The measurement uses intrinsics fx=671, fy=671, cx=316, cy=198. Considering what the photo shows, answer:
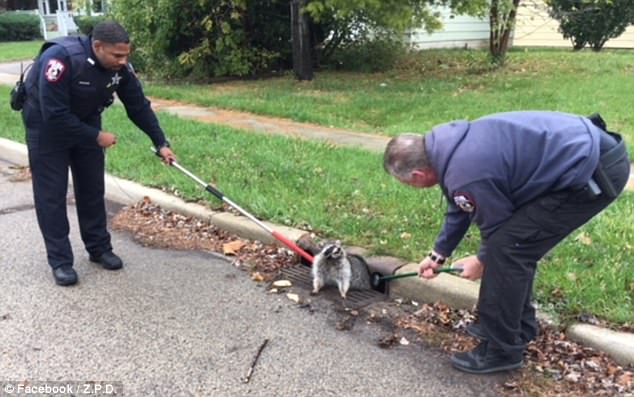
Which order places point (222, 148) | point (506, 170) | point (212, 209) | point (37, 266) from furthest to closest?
point (222, 148)
point (212, 209)
point (37, 266)
point (506, 170)

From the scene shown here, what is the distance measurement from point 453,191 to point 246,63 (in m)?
11.4

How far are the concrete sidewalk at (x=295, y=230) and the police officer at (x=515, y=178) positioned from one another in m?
0.61

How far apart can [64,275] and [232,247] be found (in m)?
1.25

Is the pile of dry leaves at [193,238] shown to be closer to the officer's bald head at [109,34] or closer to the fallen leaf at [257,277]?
the fallen leaf at [257,277]

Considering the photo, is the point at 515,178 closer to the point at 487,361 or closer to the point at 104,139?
the point at 487,361

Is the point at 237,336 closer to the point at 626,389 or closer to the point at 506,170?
the point at 506,170

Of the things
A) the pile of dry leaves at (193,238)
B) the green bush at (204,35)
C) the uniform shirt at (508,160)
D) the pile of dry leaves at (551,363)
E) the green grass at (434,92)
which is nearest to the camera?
the uniform shirt at (508,160)

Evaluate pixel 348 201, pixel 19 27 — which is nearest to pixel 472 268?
pixel 348 201

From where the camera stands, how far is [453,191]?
2.96m

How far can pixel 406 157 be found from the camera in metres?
3.06

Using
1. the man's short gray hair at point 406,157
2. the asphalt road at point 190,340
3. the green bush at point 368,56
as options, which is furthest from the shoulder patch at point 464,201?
the green bush at point 368,56

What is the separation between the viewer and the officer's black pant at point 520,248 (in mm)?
3014

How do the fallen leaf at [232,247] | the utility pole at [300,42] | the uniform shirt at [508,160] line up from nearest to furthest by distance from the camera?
the uniform shirt at [508,160]
the fallen leaf at [232,247]
the utility pole at [300,42]

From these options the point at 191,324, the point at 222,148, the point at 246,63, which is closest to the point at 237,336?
the point at 191,324
